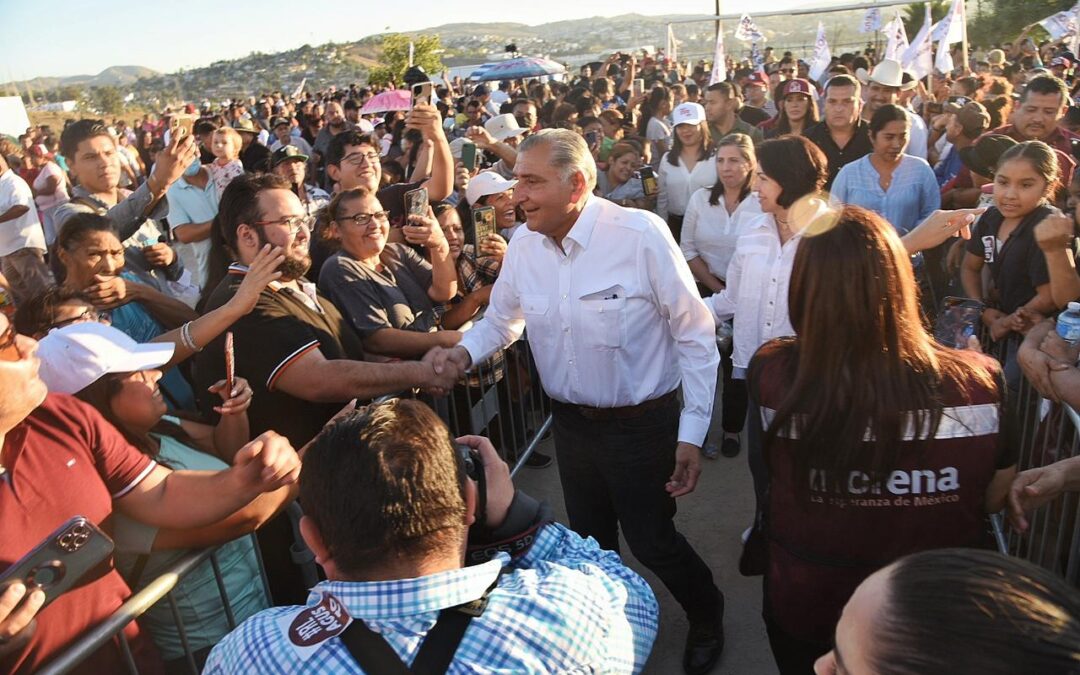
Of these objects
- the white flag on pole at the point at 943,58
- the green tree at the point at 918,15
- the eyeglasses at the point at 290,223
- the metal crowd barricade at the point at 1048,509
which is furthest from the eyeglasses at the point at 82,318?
the green tree at the point at 918,15

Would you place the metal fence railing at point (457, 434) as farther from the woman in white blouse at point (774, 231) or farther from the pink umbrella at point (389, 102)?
the pink umbrella at point (389, 102)

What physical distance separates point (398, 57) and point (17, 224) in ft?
95.9

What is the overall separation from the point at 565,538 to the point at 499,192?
3.68 m

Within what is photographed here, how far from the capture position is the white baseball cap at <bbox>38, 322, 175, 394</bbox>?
228cm

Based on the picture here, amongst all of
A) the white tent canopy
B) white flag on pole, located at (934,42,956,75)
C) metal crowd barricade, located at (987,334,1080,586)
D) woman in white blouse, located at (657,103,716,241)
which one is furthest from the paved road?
the white tent canopy

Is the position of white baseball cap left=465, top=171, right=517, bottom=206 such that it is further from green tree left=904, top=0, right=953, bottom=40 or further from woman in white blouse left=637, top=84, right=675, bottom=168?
green tree left=904, top=0, right=953, bottom=40

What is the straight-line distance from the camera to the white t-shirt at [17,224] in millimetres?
5461

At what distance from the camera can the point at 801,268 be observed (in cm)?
203

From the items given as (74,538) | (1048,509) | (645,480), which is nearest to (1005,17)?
(1048,509)

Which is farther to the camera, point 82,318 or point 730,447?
point 730,447

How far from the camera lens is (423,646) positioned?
1314 mm

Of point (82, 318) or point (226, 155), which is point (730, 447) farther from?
point (226, 155)

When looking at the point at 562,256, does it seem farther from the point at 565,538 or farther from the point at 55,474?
the point at 55,474

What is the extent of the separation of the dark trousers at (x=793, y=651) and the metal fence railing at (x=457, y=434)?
1563 millimetres
